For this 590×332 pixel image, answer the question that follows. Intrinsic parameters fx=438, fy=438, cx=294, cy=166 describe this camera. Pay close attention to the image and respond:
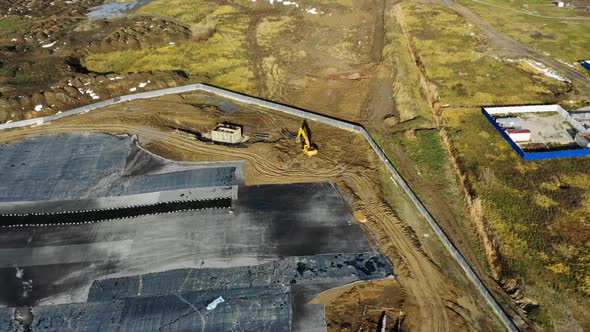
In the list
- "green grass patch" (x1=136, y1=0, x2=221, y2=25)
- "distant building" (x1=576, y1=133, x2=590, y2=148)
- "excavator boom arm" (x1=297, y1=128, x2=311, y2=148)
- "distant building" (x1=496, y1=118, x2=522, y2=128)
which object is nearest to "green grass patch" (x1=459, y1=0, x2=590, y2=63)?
"distant building" (x1=496, y1=118, x2=522, y2=128)

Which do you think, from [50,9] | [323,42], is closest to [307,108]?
[323,42]

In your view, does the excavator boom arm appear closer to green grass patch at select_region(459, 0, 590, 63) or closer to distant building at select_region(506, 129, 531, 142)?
distant building at select_region(506, 129, 531, 142)

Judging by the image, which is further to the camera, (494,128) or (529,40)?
(529,40)

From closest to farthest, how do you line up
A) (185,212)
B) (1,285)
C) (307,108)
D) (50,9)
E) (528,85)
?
(1,285) < (185,212) < (307,108) < (528,85) < (50,9)

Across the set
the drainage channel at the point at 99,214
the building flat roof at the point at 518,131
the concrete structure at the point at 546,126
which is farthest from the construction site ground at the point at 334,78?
the drainage channel at the point at 99,214

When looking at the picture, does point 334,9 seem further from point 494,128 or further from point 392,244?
point 392,244
